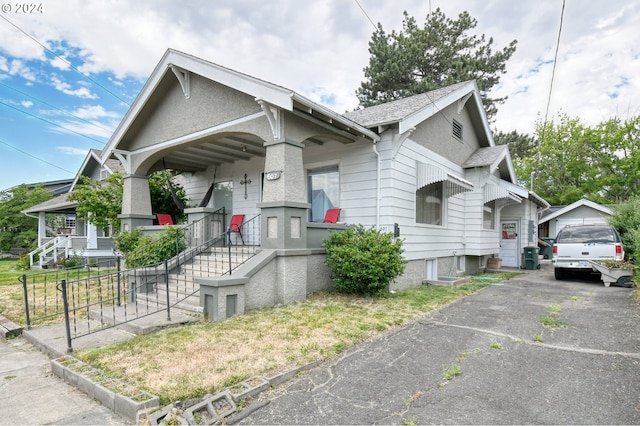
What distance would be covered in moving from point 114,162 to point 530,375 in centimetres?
1989

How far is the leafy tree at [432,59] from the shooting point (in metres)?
21.8

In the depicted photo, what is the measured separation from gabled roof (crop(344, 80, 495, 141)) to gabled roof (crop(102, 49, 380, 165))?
617 millimetres

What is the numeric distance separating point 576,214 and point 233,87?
26.0m

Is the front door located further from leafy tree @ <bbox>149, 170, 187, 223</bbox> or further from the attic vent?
leafy tree @ <bbox>149, 170, 187, 223</bbox>

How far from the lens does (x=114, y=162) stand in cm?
1823

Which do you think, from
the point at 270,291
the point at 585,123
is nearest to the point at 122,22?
the point at 270,291

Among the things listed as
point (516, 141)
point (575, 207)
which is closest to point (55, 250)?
point (516, 141)

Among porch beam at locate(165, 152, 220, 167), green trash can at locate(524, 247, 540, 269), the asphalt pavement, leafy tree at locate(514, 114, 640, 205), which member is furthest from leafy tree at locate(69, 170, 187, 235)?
leafy tree at locate(514, 114, 640, 205)

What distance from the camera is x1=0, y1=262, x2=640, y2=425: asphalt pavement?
117 inches

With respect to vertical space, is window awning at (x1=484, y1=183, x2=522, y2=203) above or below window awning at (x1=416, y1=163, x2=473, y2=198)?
below

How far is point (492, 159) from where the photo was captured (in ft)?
39.4

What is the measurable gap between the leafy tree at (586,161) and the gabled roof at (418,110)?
20801 millimetres

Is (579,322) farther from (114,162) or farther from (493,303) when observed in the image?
(114,162)

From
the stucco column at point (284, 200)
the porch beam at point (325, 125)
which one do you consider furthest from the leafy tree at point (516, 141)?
the stucco column at point (284, 200)
